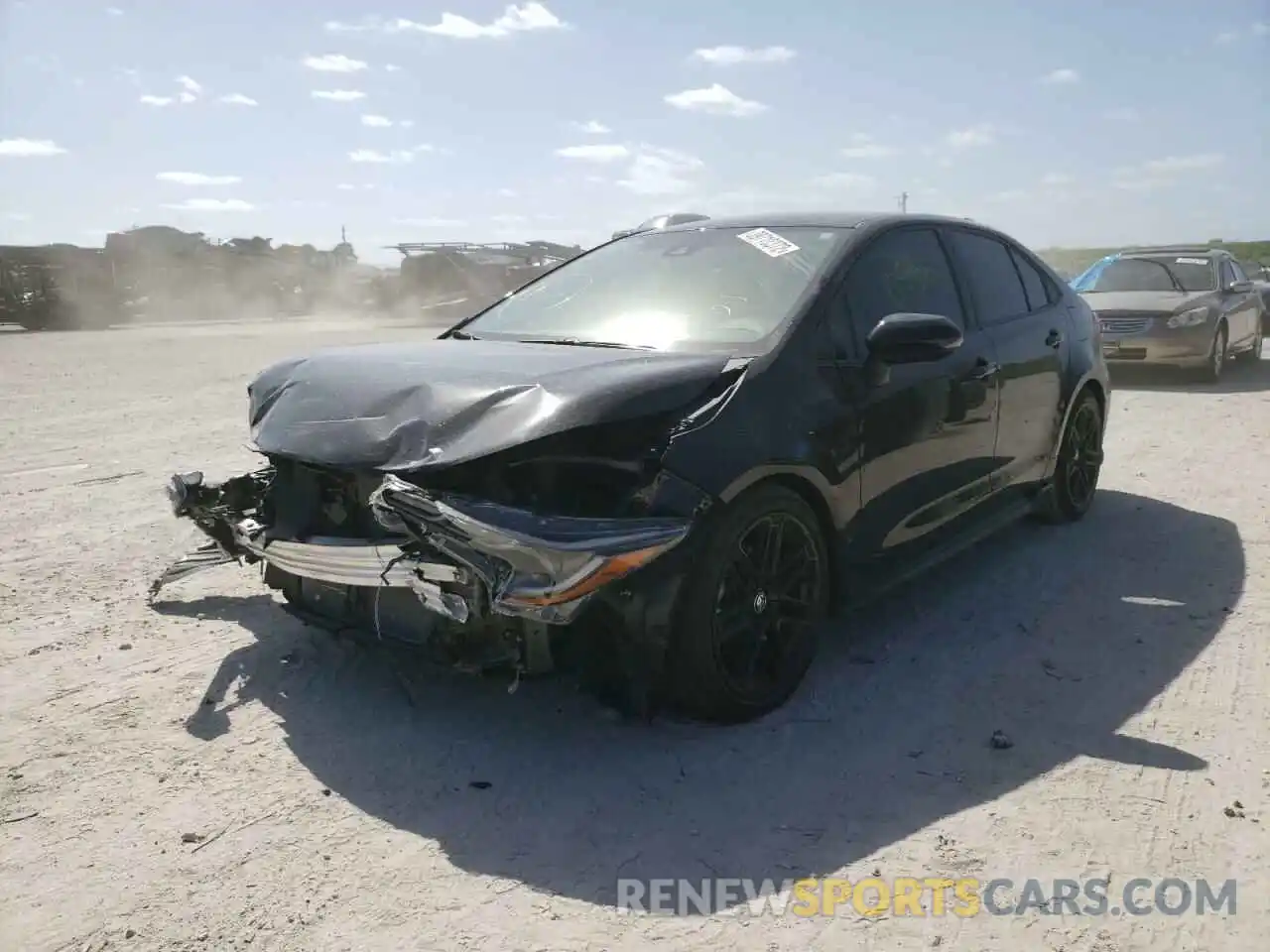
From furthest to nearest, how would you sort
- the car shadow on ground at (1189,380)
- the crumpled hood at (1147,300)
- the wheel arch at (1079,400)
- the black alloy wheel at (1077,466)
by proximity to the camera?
the crumpled hood at (1147,300) < the car shadow on ground at (1189,380) < the black alloy wheel at (1077,466) < the wheel arch at (1079,400)

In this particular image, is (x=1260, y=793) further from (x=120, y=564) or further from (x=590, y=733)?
(x=120, y=564)

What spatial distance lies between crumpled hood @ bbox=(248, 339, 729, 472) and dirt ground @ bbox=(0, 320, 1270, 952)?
3.17ft

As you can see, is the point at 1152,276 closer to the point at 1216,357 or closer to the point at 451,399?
the point at 1216,357

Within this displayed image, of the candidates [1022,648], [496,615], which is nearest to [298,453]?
[496,615]

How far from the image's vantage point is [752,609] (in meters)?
3.42

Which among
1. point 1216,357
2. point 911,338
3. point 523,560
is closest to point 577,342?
point 911,338

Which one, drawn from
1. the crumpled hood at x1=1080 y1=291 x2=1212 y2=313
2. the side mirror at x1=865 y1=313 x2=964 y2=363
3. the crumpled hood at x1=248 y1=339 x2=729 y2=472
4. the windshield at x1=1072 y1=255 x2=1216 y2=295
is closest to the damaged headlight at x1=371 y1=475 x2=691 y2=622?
the crumpled hood at x1=248 y1=339 x2=729 y2=472

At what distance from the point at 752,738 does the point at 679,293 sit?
1757 millimetres

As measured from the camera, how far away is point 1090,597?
475 cm

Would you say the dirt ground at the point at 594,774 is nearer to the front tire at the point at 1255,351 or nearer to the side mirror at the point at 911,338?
the side mirror at the point at 911,338

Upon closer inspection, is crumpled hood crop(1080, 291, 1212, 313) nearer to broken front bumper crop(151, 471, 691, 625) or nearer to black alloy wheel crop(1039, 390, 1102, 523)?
black alloy wheel crop(1039, 390, 1102, 523)

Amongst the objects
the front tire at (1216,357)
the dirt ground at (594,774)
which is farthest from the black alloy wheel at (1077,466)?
the front tire at (1216,357)

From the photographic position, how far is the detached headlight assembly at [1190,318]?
11719 mm

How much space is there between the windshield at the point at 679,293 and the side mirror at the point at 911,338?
1.05 feet
